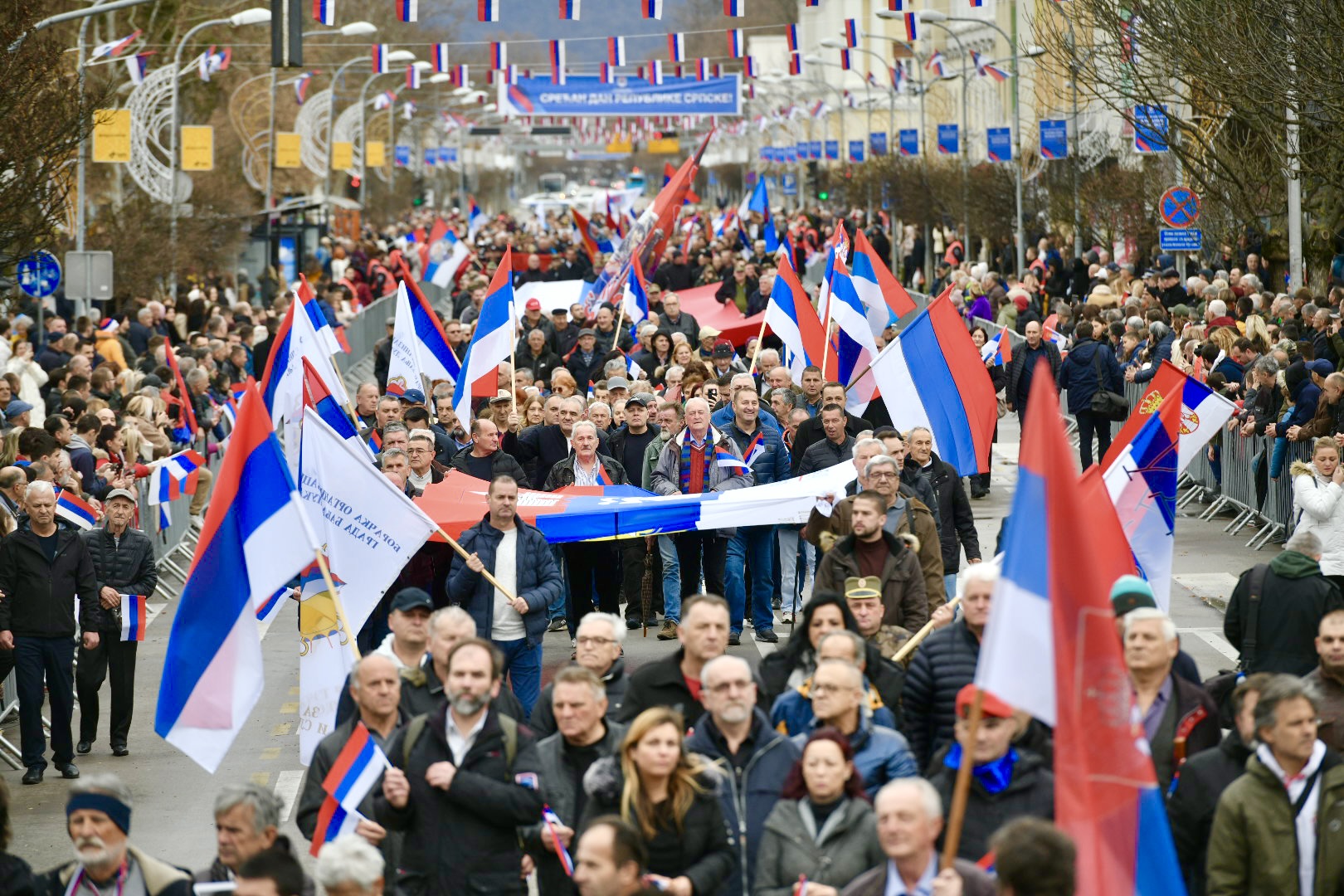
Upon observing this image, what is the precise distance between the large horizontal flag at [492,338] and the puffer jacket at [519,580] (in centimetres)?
690

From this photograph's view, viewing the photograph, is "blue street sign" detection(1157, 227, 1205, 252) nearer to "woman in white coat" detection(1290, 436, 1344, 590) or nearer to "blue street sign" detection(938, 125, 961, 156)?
"woman in white coat" detection(1290, 436, 1344, 590)

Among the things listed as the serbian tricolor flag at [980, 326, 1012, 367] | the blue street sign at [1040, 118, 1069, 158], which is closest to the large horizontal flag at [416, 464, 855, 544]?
the serbian tricolor flag at [980, 326, 1012, 367]

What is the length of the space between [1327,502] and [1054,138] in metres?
25.4

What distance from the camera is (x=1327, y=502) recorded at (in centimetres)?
1395

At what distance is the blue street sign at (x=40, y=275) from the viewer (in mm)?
26500

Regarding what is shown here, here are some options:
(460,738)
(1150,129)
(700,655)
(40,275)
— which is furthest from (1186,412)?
(40,275)

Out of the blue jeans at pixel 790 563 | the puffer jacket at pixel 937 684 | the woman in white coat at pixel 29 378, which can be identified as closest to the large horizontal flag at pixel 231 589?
the puffer jacket at pixel 937 684

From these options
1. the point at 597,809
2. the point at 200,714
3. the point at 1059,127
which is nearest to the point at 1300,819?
the point at 597,809

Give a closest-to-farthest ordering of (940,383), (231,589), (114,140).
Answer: (231,589)
(940,383)
(114,140)

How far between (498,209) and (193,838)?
460ft

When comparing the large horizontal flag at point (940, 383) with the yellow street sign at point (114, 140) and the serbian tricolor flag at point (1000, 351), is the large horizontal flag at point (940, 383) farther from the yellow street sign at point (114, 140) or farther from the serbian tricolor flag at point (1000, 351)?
the yellow street sign at point (114, 140)

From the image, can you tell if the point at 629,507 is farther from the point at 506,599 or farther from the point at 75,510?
the point at 75,510

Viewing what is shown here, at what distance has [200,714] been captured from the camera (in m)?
8.81

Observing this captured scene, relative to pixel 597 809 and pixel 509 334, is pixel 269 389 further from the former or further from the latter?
pixel 597 809
